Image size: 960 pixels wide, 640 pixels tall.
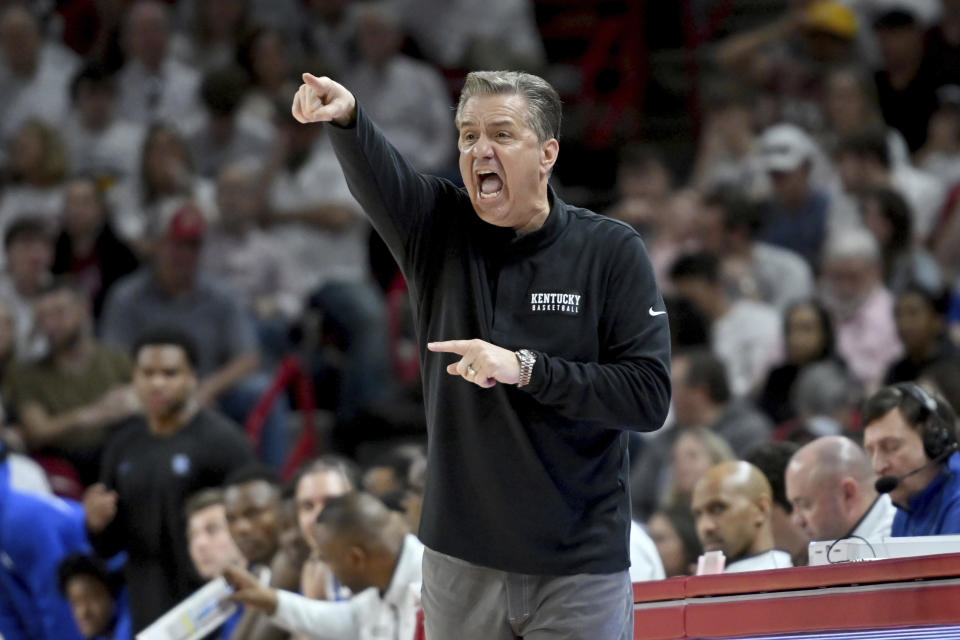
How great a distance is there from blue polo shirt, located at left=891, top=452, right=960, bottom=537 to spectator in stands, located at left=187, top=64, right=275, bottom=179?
643cm

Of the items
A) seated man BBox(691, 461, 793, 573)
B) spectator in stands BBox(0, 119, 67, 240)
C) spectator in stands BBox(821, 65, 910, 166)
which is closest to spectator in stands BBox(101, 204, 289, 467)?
spectator in stands BBox(0, 119, 67, 240)

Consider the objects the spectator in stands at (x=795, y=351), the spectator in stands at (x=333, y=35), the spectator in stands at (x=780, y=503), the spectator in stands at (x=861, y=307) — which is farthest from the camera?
the spectator in stands at (x=333, y=35)

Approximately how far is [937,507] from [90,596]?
3485 millimetres

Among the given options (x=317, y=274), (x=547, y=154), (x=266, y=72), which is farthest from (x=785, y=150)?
(x=547, y=154)

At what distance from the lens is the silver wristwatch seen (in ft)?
9.61

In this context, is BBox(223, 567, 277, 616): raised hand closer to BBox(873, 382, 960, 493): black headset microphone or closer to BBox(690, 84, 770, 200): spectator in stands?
BBox(873, 382, 960, 493): black headset microphone

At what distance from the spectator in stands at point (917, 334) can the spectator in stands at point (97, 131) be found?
489cm

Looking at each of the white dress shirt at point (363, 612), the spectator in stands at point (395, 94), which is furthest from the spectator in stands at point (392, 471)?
the spectator in stands at point (395, 94)

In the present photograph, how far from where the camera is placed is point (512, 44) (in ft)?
35.1

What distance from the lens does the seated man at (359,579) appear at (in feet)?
16.5

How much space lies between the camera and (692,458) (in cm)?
691

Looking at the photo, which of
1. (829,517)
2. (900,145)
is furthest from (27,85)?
(829,517)

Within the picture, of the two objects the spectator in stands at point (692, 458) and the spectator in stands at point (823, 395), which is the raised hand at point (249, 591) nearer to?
the spectator in stands at point (692, 458)

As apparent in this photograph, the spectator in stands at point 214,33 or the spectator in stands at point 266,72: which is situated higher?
the spectator in stands at point 214,33
